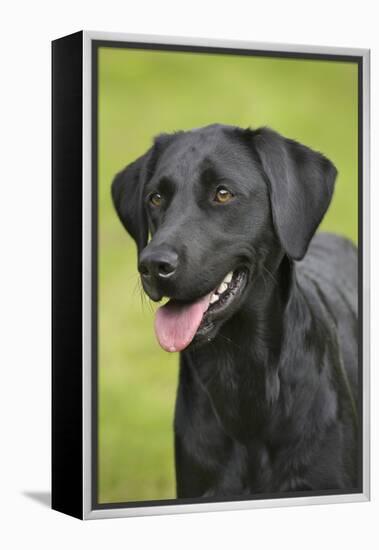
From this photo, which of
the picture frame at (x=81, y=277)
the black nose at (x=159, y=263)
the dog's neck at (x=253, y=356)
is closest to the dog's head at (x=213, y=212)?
the black nose at (x=159, y=263)

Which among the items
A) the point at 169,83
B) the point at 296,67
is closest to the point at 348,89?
the point at 296,67

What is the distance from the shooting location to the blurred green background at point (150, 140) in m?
6.45

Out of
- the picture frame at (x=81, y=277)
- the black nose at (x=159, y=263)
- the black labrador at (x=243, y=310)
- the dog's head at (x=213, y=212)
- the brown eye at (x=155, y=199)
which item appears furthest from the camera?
the picture frame at (x=81, y=277)

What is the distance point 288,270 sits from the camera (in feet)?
20.9

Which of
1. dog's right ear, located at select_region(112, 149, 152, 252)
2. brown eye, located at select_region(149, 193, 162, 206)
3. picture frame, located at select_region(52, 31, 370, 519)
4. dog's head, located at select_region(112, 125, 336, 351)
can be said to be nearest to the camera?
dog's head, located at select_region(112, 125, 336, 351)

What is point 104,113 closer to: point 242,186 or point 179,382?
point 242,186

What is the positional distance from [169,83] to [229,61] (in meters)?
0.35

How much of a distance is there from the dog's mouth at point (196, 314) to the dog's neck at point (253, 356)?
17cm

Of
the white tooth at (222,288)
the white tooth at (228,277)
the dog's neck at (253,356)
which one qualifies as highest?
the white tooth at (228,277)

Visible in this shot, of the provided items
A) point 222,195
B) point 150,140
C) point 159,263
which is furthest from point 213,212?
point 150,140

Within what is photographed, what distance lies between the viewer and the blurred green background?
645cm

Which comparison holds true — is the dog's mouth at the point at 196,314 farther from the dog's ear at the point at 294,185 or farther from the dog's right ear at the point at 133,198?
the dog's right ear at the point at 133,198

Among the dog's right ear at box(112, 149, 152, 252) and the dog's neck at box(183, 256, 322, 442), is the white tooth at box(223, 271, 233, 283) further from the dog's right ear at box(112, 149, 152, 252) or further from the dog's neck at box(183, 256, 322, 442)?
the dog's right ear at box(112, 149, 152, 252)

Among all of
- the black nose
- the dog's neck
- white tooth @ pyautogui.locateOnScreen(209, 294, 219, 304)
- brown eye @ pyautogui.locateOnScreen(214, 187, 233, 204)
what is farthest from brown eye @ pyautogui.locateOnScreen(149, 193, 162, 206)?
the dog's neck
